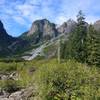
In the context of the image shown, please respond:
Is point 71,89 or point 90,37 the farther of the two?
point 90,37

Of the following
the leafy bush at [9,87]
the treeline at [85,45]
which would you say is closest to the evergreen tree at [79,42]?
the treeline at [85,45]

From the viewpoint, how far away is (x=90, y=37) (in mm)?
67375

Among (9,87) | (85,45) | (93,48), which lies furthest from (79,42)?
(9,87)

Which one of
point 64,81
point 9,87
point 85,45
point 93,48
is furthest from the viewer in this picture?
point 85,45

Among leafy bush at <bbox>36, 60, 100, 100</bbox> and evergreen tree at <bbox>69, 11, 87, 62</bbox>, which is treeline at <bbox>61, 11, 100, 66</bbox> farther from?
leafy bush at <bbox>36, 60, 100, 100</bbox>

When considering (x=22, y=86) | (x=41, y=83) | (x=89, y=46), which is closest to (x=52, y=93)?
(x=41, y=83)

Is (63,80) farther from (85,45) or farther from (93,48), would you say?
(85,45)

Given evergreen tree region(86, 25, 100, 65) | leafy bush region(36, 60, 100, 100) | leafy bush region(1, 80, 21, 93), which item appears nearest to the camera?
leafy bush region(36, 60, 100, 100)

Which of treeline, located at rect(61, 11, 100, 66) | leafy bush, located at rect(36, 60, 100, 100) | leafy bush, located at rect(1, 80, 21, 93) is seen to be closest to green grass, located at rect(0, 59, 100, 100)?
leafy bush, located at rect(36, 60, 100, 100)

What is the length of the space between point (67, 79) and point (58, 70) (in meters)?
0.72

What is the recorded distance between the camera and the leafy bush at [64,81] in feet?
55.2

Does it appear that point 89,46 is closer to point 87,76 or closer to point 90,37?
point 90,37

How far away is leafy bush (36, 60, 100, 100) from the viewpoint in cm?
1682

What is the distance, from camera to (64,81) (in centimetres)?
1811
